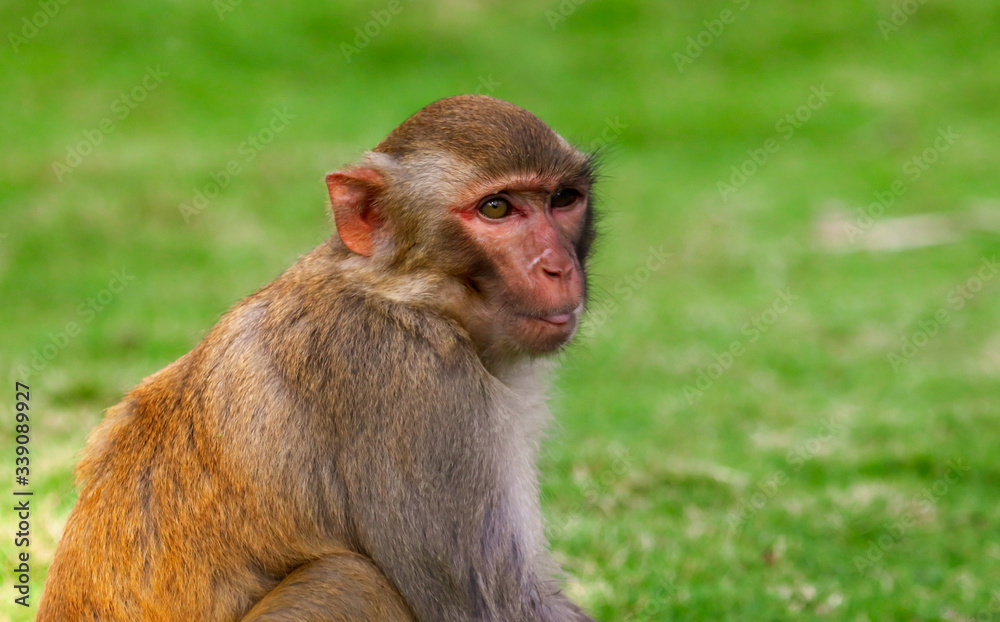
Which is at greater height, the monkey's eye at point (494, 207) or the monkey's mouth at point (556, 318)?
the monkey's eye at point (494, 207)

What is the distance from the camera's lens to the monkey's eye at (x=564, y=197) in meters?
3.84

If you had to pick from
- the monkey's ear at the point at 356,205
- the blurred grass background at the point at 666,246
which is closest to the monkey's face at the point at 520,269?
the monkey's ear at the point at 356,205

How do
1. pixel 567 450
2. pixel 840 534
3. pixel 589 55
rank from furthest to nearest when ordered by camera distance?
1. pixel 589 55
2. pixel 567 450
3. pixel 840 534

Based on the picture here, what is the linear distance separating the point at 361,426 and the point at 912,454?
16.8 ft

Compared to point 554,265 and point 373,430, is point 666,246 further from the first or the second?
point 373,430

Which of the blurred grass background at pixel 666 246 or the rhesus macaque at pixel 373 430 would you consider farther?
the blurred grass background at pixel 666 246

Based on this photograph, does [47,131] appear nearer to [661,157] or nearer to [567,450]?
Result: [661,157]

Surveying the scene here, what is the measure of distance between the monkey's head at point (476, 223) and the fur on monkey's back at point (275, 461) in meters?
0.13

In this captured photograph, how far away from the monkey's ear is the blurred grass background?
1.10 m

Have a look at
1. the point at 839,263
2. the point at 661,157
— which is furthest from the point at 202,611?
the point at 661,157

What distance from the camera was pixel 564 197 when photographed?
12.8ft

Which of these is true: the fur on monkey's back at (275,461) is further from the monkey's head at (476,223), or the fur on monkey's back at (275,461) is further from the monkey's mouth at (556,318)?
the monkey's mouth at (556,318)

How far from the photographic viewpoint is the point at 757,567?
5625mm

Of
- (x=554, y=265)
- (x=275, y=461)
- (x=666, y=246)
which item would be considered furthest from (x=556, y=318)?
(x=666, y=246)
